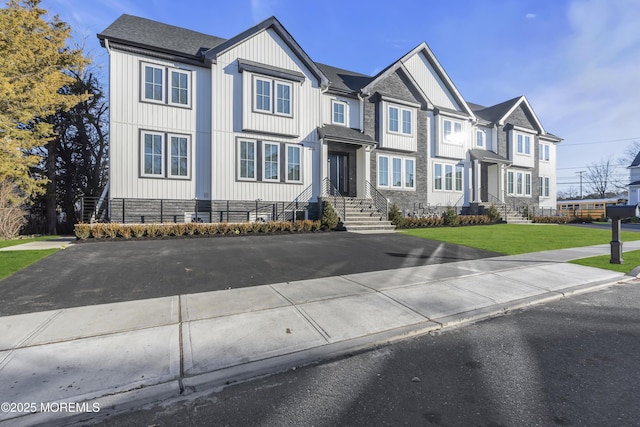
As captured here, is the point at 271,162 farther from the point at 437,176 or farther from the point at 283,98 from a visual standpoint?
the point at 437,176

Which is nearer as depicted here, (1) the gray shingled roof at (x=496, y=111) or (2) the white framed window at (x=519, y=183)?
(1) the gray shingled roof at (x=496, y=111)

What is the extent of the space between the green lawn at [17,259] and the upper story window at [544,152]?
32823 mm

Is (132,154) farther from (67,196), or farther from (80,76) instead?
(80,76)

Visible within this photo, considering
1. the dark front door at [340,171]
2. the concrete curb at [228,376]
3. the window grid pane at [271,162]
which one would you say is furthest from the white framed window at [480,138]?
the concrete curb at [228,376]

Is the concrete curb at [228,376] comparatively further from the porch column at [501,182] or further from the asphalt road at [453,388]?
the porch column at [501,182]

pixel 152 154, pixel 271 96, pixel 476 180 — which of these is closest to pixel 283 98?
pixel 271 96

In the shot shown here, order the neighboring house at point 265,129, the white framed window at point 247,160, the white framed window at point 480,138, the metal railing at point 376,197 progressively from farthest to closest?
1. the white framed window at point 480,138
2. the metal railing at point 376,197
3. the white framed window at point 247,160
4. the neighboring house at point 265,129

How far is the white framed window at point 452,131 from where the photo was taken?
2133 centimetres

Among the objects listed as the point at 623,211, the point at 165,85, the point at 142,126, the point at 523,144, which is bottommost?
the point at 623,211

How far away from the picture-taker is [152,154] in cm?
1380

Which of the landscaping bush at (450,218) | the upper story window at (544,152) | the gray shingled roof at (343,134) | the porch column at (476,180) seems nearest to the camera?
the gray shingled roof at (343,134)

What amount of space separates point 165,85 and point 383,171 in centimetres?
1225

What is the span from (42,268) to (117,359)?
538cm

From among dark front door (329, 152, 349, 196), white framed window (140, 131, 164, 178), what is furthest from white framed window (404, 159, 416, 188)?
white framed window (140, 131, 164, 178)
